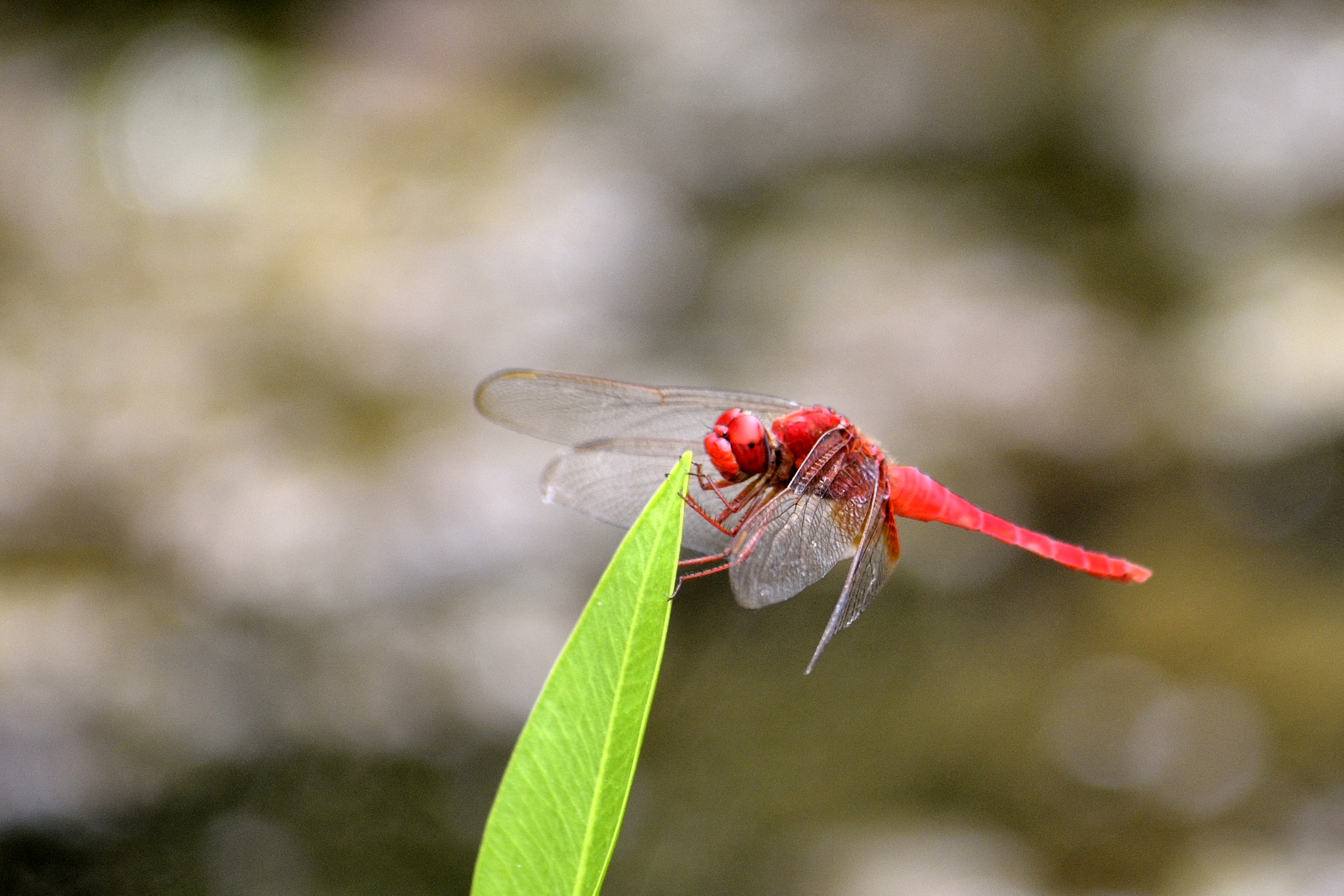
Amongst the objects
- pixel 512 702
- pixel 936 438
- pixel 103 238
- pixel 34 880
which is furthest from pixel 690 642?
pixel 103 238

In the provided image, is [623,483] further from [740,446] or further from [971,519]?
[971,519]

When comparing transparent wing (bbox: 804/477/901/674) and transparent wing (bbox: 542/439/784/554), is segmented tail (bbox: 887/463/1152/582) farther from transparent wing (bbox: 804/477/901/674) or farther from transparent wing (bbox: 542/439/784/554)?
transparent wing (bbox: 542/439/784/554)

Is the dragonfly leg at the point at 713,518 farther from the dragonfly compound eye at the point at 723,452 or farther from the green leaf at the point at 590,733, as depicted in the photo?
the green leaf at the point at 590,733

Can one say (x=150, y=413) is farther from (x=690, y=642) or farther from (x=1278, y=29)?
(x=1278, y=29)

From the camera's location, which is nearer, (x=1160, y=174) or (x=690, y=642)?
(x=690, y=642)

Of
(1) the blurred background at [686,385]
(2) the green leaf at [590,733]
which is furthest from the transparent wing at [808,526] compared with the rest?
(1) the blurred background at [686,385]

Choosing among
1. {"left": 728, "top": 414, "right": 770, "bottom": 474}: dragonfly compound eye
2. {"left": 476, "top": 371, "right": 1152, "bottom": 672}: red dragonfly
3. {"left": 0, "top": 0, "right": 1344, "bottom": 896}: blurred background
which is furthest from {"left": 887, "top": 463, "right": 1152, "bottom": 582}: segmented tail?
{"left": 0, "top": 0, "right": 1344, "bottom": 896}: blurred background

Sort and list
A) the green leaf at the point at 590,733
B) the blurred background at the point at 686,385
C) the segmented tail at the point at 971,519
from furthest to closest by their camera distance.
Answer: the blurred background at the point at 686,385 < the segmented tail at the point at 971,519 < the green leaf at the point at 590,733
